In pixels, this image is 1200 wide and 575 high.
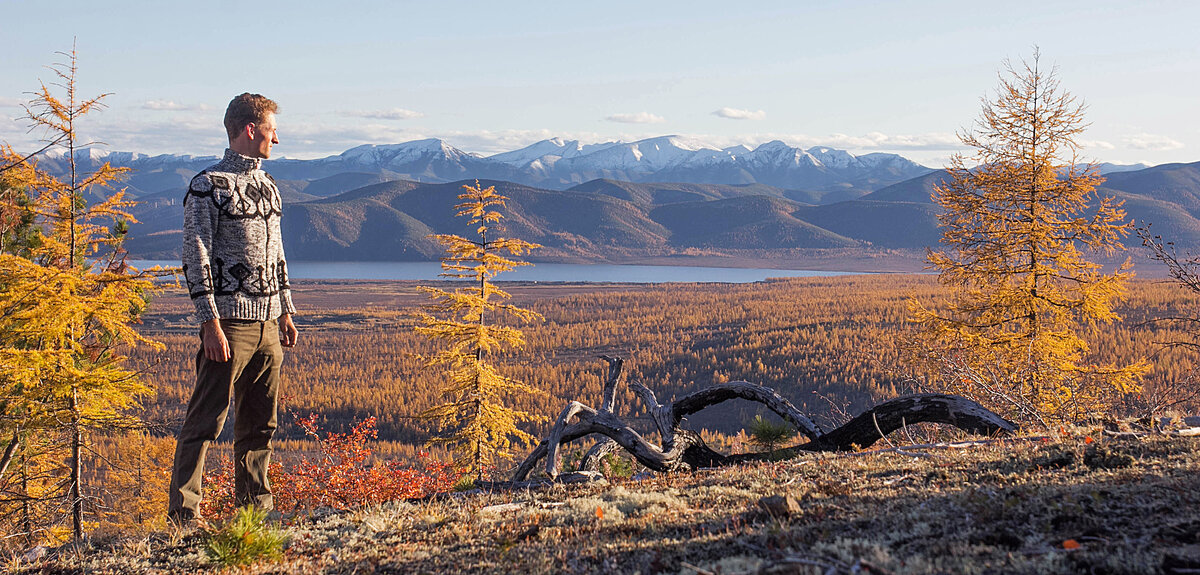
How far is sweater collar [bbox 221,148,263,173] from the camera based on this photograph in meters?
4.98

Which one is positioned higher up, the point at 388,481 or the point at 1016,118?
the point at 1016,118

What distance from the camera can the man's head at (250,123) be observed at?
16.1 feet

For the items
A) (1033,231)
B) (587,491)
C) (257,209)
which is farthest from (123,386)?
(1033,231)

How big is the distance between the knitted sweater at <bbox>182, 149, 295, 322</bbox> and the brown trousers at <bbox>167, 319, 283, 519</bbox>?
0.16 meters

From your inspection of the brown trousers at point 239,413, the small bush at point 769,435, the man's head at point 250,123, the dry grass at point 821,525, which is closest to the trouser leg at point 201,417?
the brown trousers at point 239,413

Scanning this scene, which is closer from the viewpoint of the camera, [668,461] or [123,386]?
[668,461]

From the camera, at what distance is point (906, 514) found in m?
3.80

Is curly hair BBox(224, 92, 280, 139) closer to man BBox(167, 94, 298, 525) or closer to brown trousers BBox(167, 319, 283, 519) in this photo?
man BBox(167, 94, 298, 525)

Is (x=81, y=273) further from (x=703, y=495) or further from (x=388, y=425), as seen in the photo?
(x=388, y=425)

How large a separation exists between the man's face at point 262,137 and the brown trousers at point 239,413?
1.14m

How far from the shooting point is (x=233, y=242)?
4883 millimetres

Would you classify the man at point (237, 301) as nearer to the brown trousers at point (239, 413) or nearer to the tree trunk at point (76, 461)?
the brown trousers at point (239, 413)

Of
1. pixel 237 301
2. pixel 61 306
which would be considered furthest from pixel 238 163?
pixel 61 306

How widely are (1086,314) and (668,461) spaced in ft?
41.2
